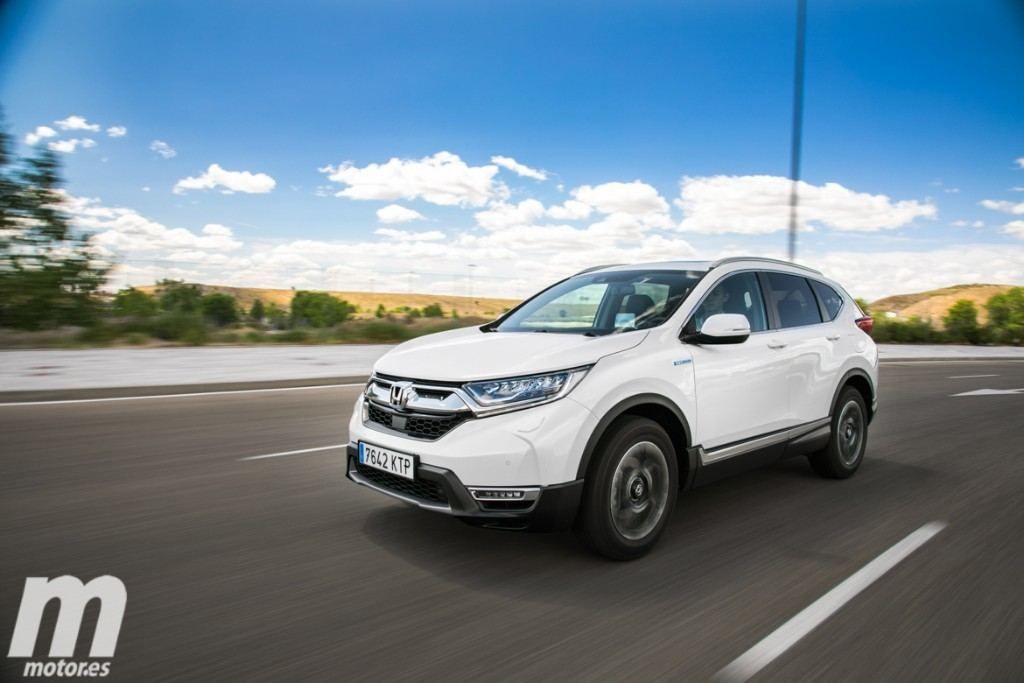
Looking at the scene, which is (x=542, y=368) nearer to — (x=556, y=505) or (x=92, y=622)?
(x=556, y=505)

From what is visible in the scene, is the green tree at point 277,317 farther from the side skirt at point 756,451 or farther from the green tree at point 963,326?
the green tree at point 963,326

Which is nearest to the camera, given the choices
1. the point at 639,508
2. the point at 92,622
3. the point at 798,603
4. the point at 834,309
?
the point at 92,622

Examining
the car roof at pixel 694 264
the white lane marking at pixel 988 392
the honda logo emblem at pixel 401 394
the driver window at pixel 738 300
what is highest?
the car roof at pixel 694 264

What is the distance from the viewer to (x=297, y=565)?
145 inches

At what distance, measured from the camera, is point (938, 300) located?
7900cm

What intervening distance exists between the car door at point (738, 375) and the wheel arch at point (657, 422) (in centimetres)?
12

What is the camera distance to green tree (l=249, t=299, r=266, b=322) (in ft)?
59.1

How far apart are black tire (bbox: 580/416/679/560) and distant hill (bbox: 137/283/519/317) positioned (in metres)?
14.5

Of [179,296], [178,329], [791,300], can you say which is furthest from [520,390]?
[179,296]

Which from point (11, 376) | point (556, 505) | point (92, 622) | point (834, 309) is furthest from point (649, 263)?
point (11, 376)

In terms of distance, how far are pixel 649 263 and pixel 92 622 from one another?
3.92 metres

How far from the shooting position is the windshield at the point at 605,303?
4.36 m

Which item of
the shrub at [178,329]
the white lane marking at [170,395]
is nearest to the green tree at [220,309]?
the shrub at [178,329]

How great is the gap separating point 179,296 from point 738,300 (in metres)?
15.4
